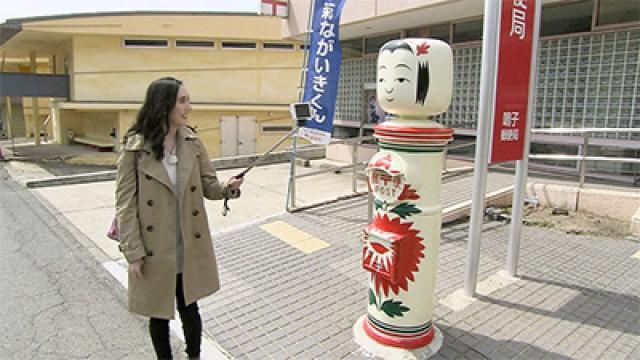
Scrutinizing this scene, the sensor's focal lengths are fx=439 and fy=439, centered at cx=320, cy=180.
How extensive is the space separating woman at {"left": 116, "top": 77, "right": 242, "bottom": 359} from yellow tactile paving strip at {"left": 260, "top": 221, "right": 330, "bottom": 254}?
7.30ft

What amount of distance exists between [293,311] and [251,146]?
1440 cm

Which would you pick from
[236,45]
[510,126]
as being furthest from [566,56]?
[236,45]

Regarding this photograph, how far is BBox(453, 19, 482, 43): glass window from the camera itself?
771 cm

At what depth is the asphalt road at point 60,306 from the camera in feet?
10.5

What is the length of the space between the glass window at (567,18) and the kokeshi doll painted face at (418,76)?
5.01m

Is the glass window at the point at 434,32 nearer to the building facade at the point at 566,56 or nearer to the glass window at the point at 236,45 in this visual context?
the building facade at the point at 566,56

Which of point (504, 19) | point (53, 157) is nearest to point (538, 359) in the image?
point (504, 19)

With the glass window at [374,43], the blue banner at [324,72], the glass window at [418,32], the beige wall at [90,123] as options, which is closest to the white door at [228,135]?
the beige wall at [90,123]

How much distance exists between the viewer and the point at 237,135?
17.5 m

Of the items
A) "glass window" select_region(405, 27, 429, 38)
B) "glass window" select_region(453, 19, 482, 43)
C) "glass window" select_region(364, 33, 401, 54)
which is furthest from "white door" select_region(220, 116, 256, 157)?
"glass window" select_region(453, 19, 482, 43)

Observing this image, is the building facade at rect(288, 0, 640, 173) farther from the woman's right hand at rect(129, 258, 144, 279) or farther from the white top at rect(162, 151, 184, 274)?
the woman's right hand at rect(129, 258, 144, 279)

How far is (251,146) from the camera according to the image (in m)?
17.5

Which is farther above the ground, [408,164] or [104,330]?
[408,164]

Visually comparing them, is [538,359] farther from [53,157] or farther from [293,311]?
[53,157]
